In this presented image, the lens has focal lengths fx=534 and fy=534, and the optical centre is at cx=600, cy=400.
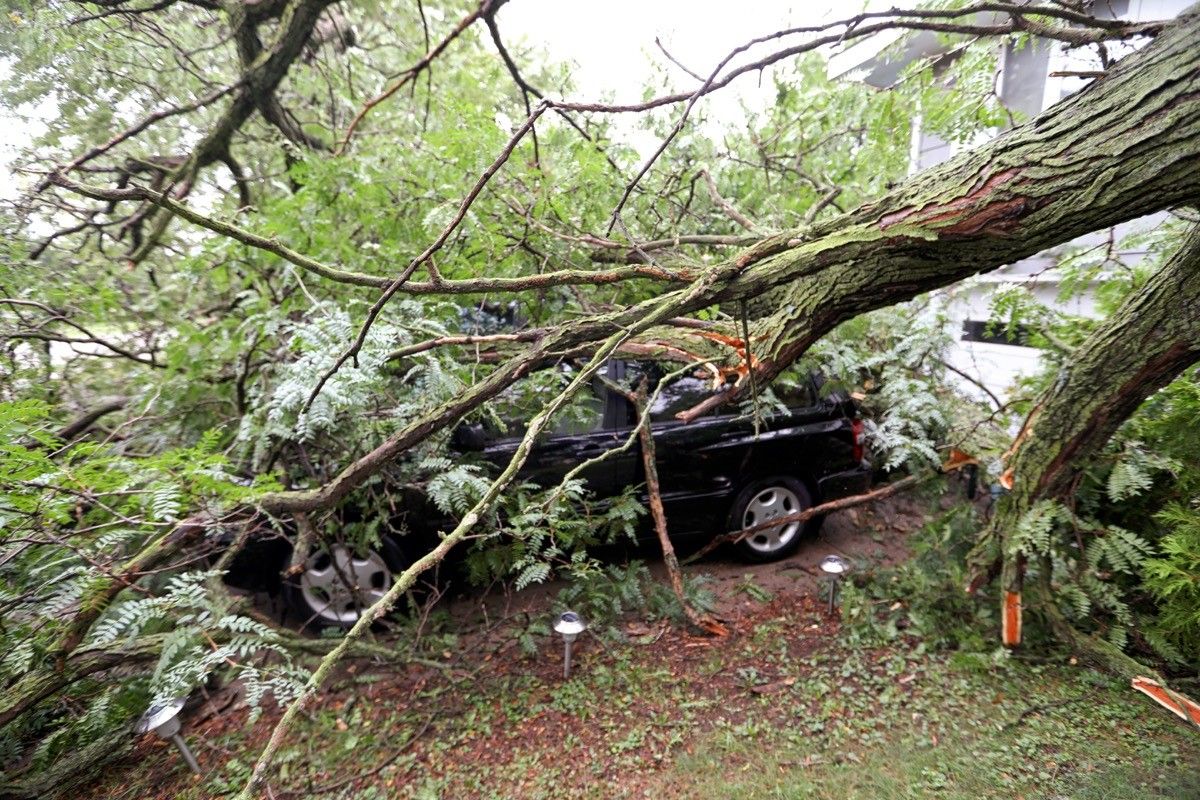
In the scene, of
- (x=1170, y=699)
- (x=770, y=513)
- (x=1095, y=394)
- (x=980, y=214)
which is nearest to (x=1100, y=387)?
(x=1095, y=394)

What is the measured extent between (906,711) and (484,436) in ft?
9.34

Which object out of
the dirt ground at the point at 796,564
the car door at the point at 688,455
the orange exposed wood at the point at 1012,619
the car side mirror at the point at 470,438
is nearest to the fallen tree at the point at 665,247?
the orange exposed wood at the point at 1012,619

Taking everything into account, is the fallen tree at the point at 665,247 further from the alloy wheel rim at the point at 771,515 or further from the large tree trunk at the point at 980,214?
the alloy wheel rim at the point at 771,515

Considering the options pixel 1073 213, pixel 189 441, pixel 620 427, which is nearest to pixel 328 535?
pixel 189 441

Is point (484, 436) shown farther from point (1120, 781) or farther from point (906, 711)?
point (1120, 781)

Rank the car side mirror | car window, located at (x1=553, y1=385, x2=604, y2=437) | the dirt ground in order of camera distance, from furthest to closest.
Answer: the dirt ground < the car side mirror < car window, located at (x1=553, y1=385, x2=604, y2=437)

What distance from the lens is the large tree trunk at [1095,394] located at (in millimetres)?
2434

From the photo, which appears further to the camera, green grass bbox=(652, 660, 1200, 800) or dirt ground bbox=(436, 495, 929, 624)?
dirt ground bbox=(436, 495, 929, 624)

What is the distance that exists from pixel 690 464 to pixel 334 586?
99.5 inches

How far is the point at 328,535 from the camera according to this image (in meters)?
3.27

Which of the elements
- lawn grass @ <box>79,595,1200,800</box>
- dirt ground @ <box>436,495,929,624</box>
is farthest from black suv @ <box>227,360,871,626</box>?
lawn grass @ <box>79,595,1200,800</box>

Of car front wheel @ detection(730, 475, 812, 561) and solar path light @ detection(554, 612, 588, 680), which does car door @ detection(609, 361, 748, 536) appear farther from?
solar path light @ detection(554, 612, 588, 680)

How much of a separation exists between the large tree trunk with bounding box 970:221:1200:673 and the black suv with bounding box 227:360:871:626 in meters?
1.29

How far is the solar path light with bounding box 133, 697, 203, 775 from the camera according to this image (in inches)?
91.3
